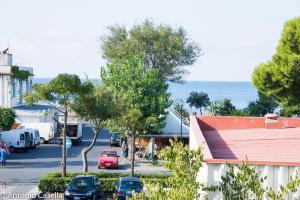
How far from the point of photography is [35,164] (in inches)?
1832

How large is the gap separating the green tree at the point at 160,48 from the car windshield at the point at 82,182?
48659 mm

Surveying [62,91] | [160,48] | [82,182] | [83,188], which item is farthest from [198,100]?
[83,188]

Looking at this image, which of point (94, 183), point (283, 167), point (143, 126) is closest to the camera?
point (283, 167)

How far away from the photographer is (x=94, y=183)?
103 ft

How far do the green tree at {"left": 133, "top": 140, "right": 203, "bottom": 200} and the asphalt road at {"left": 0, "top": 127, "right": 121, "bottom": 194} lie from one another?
24888mm

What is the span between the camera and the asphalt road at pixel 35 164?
37438 millimetres

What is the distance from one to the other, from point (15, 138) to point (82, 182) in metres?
22.5

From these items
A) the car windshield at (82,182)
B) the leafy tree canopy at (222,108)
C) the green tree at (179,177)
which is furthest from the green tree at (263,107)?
the green tree at (179,177)

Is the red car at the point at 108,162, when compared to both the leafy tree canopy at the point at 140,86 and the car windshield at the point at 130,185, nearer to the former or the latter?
the leafy tree canopy at the point at 140,86

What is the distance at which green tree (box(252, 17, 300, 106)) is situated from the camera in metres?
28.2

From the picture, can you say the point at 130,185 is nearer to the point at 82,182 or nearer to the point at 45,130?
the point at 82,182

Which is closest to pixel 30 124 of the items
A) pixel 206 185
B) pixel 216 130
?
pixel 216 130

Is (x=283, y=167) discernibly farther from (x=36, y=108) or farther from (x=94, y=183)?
(x=36, y=108)

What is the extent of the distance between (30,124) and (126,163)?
14.1 metres
